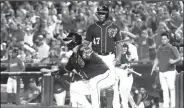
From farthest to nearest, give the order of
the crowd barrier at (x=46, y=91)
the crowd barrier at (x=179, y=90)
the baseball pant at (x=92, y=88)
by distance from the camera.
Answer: the crowd barrier at (x=46, y=91) → the crowd barrier at (x=179, y=90) → the baseball pant at (x=92, y=88)

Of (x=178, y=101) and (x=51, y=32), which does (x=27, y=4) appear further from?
(x=178, y=101)

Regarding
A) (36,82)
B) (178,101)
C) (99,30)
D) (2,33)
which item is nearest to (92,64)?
(99,30)

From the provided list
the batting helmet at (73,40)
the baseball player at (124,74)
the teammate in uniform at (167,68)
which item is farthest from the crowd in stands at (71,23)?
the batting helmet at (73,40)

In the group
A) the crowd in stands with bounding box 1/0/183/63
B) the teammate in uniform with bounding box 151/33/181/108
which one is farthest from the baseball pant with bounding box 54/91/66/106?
the teammate in uniform with bounding box 151/33/181/108

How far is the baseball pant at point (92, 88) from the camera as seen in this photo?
8.54 metres

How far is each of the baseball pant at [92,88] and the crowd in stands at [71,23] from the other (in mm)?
5223

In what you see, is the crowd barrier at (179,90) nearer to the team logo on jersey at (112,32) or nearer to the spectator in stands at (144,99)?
the spectator in stands at (144,99)

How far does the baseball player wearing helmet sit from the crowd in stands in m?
5.15

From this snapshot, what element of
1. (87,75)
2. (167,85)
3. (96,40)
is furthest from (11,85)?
(87,75)

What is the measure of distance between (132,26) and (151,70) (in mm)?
2930

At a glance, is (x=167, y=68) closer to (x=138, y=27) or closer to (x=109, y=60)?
(x=109, y=60)

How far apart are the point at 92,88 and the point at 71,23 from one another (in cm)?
981

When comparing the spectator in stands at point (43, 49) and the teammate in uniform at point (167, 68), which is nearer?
the teammate in uniform at point (167, 68)

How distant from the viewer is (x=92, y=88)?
852 cm
